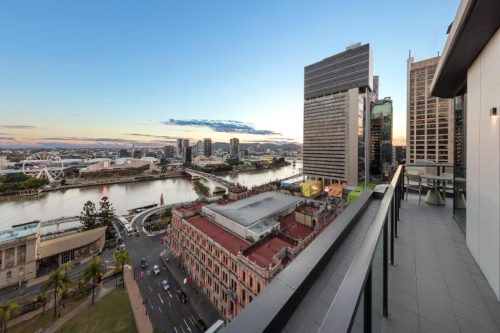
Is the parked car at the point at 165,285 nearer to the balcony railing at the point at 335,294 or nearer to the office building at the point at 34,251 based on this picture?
the office building at the point at 34,251

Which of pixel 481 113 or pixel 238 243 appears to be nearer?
pixel 481 113

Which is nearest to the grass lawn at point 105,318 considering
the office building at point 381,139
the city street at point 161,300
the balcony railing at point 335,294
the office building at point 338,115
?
the city street at point 161,300

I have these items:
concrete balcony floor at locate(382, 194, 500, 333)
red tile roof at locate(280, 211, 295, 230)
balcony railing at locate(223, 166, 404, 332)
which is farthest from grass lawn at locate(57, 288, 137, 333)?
balcony railing at locate(223, 166, 404, 332)

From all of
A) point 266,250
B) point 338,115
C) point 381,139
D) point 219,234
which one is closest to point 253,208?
point 219,234

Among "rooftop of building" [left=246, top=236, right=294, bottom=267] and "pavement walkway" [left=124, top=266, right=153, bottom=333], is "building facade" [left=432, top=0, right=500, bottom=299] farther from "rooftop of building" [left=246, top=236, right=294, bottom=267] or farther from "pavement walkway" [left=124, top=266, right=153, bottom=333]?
"pavement walkway" [left=124, top=266, right=153, bottom=333]

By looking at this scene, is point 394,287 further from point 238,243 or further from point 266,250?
point 238,243

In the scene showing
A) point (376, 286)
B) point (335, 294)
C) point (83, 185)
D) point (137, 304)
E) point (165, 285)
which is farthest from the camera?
point (83, 185)

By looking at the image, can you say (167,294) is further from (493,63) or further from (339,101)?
(339,101)
